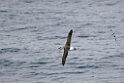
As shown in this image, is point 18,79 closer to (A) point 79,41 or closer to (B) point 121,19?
(A) point 79,41

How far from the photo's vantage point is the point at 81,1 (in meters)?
77.9

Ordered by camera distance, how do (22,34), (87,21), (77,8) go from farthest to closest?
1. (77,8)
2. (87,21)
3. (22,34)

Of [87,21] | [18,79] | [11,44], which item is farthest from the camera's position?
[87,21]

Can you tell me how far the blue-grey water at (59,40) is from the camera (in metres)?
50.2

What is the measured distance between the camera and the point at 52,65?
5178 centimetres

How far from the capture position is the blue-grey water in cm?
5022

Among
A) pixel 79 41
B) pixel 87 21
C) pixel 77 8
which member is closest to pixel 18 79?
pixel 79 41

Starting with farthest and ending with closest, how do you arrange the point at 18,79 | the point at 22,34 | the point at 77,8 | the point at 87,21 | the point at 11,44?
the point at 77,8 → the point at 87,21 → the point at 22,34 → the point at 11,44 → the point at 18,79

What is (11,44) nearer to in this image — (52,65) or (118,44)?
(52,65)

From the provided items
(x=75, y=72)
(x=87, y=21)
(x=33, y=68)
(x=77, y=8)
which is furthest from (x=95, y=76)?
(x=77, y=8)

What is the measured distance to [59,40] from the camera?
58375 mm

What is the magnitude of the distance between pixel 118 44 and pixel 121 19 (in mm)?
9996

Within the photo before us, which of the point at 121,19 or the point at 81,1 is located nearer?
the point at 121,19

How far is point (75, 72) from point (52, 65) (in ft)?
9.67
